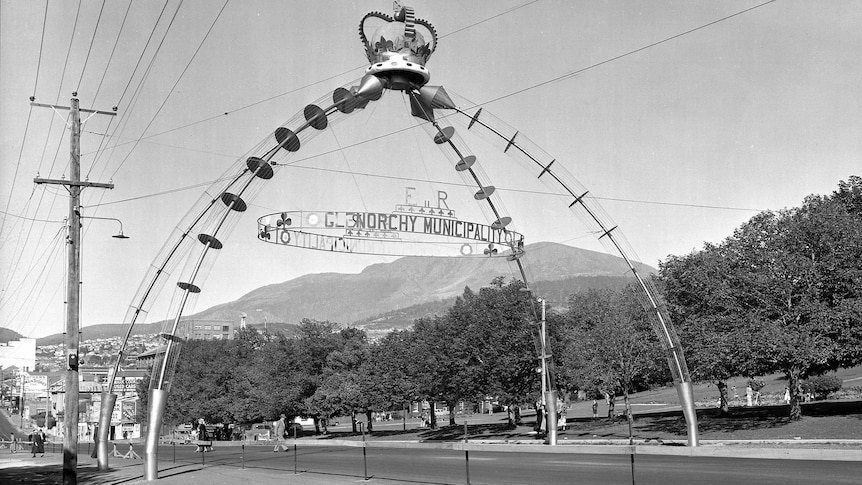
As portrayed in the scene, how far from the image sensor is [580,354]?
52.2m

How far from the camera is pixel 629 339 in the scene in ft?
171

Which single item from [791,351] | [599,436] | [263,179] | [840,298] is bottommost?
[599,436]

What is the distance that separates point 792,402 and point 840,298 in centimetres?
576

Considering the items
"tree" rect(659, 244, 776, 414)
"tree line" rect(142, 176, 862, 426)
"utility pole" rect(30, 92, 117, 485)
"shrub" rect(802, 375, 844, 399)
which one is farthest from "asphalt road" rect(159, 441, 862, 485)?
"shrub" rect(802, 375, 844, 399)

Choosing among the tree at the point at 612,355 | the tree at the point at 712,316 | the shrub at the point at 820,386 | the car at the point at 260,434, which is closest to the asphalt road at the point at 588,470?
the tree at the point at 712,316

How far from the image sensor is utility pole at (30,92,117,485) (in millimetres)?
25312

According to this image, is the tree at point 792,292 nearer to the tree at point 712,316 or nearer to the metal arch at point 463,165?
the tree at point 712,316

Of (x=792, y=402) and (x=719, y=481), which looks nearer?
(x=719, y=481)

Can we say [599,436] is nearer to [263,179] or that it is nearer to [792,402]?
[792,402]

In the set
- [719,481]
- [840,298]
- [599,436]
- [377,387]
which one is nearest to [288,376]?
[377,387]

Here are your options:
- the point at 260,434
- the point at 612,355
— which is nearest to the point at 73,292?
the point at 612,355

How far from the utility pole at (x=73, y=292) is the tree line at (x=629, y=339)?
19430 mm

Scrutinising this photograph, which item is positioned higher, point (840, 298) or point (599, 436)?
point (840, 298)

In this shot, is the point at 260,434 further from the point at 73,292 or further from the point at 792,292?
the point at 792,292
